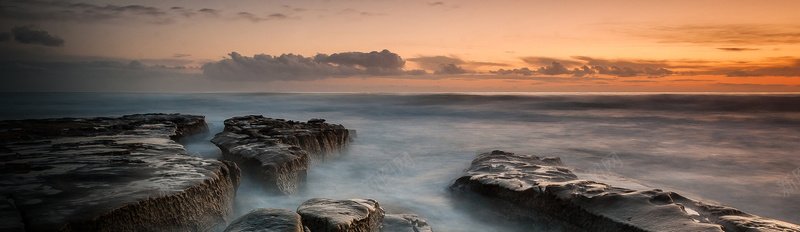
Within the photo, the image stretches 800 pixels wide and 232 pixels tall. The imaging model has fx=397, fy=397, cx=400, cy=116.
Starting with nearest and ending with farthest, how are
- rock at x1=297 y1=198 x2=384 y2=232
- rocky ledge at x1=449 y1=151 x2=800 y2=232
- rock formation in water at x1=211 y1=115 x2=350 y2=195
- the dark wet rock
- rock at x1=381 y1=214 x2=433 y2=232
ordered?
the dark wet rock
rock at x1=297 y1=198 x2=384 y2=232
rocky ledge at x1=449 y1=151 x2=800 y2=232
rock at x1=381 y1=214 x2=433 y2=232
rock formation in water at x1=211 y1=115 x2=350 y2=195

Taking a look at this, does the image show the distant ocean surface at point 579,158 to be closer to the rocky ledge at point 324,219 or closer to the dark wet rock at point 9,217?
the rocky ledge at point 324,219

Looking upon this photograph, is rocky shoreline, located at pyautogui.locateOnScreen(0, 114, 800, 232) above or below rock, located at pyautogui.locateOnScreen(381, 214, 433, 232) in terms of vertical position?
above

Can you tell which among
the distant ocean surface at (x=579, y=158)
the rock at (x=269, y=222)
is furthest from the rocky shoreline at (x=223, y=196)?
the distant ocean surface at (x=579, y=158)

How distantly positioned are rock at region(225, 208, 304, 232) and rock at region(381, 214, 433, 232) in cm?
157

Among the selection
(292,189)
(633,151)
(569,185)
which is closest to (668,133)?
(633,151)

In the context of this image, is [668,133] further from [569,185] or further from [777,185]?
[569,185]

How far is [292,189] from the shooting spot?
255 inches

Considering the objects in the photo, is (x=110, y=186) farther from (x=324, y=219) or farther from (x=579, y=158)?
(x=579, y=158)

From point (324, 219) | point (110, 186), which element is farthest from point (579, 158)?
point (110, 186)

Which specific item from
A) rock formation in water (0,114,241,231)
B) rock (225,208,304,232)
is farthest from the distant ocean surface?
rock (225,208,304,232)

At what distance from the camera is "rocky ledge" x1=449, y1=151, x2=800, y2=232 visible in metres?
3.72

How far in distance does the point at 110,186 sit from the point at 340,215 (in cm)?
224

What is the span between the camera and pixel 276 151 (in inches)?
263

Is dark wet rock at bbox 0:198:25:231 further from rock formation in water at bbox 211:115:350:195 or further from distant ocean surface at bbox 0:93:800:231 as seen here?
rock formation in water at bbox 211:115:350:195
